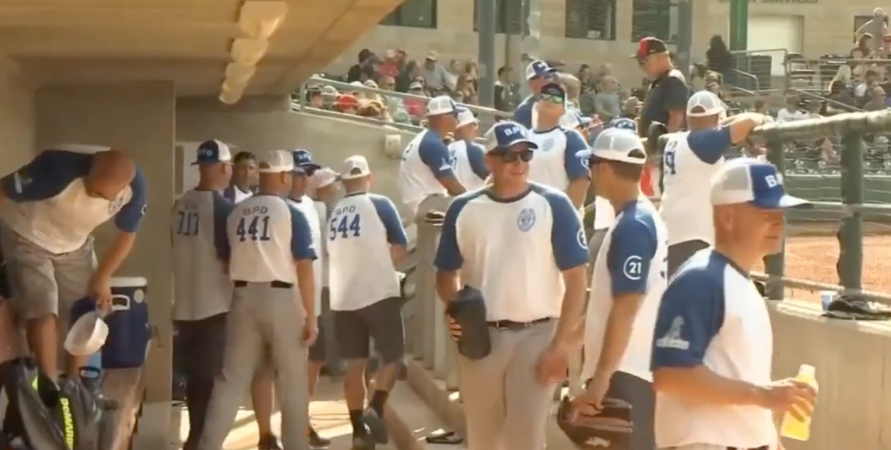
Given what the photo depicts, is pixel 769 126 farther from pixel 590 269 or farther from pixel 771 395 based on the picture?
pixel 771 395

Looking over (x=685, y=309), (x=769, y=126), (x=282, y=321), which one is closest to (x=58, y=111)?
(x=282, y=321)

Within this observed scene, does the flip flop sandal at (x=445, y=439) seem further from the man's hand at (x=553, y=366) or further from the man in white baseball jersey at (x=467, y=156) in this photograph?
the man in white baseball jersey at (x=467, y=156)

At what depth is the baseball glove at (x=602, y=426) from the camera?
547cm

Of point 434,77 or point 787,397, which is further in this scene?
point 434,77

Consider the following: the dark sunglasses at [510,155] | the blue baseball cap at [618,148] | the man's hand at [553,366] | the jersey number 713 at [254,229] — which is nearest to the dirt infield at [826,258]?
the blue baseball cap at [618,148]

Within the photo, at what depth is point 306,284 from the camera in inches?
298

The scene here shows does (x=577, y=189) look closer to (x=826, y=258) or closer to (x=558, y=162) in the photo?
(x=558, y=162)

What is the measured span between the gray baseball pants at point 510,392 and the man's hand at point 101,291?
2280 millimetres

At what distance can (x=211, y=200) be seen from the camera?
8.41 m

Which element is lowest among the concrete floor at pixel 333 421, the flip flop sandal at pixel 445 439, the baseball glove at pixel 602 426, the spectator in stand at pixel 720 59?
the concrete floor at pixel 333 421

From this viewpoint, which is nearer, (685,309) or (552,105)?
(685,309)

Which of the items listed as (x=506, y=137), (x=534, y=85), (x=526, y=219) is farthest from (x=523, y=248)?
(x=534, y=85)

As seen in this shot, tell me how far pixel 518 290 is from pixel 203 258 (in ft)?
11.3

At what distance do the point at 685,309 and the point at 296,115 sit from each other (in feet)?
37.5
